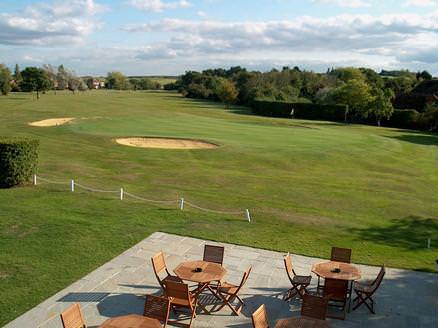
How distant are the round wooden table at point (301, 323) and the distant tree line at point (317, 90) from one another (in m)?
57.1

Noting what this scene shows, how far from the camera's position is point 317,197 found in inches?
841

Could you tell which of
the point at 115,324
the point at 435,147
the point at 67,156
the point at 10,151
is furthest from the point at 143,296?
the point at 435,147

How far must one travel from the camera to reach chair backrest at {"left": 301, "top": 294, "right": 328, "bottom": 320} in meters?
8.97

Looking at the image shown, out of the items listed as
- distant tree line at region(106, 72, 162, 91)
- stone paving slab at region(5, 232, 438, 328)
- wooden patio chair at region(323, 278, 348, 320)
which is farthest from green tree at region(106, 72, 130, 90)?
wooden patio chair at region(323, 278, 348, 320)

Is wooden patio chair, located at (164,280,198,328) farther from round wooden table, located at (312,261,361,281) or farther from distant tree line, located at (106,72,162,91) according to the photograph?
distant tree line, located at (106,72,162,91)

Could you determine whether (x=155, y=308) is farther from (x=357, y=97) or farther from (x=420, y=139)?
(x=357, y=97)

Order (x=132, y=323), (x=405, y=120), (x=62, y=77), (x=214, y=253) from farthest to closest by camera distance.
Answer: (x=62, y=77) < (x=405, y=120) < (x=214, y=253) < (x=132, y=323)

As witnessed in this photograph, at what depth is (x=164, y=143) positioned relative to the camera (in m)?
36.2

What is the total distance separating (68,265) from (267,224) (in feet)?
24.0

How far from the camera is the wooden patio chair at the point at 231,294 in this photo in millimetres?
10164

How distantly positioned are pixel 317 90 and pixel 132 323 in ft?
308

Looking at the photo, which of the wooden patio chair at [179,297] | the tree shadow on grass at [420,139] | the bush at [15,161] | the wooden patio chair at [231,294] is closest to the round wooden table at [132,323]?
the wooden patio chair at [179,297]

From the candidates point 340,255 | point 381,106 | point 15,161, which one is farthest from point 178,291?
point 381,106

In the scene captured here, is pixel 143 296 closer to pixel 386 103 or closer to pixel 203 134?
pixel 203 134
